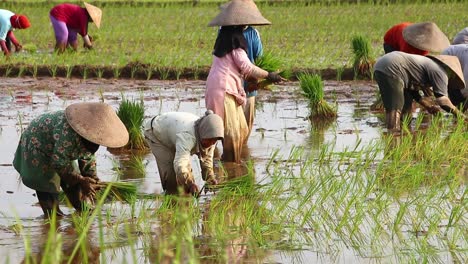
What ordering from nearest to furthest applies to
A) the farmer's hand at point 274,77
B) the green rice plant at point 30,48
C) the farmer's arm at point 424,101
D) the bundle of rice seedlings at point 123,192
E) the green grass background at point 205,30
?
1. the bundle of rice seedlings at point 123,192
2. the farmer's hand at point 274,77
3. the farmer's arm at point 424,101
4. the green grass background at point 205,30
5. the green rice plant at point 30,48

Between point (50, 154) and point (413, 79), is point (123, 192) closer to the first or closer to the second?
point (50, 154)

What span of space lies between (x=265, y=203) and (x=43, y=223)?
1.14 meters

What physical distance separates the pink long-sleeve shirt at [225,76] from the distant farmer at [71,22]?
6223 mm

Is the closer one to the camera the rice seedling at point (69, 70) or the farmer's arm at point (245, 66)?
the farmer's arm at point (245, 66)

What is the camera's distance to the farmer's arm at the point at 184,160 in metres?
5.52

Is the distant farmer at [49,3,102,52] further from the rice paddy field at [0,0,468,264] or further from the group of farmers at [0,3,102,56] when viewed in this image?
the rice paddy field at [0,0,468,264]

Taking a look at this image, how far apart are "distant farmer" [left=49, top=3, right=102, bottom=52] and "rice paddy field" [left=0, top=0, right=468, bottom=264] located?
0.35 m

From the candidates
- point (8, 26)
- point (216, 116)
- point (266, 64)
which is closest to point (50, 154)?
point (216, 116)

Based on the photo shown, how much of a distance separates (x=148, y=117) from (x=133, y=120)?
1.28 meters

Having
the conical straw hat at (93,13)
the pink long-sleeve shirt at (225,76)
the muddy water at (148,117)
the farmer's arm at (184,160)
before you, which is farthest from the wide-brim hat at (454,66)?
the conical straw hat at (93,13)

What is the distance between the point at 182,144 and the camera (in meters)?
5.60

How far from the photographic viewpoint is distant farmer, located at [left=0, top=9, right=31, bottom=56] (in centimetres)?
1269

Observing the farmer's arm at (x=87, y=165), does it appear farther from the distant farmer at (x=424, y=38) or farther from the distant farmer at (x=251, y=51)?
the distant farmer at (x=424, y=38)

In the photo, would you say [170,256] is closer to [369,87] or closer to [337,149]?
[337,149]
